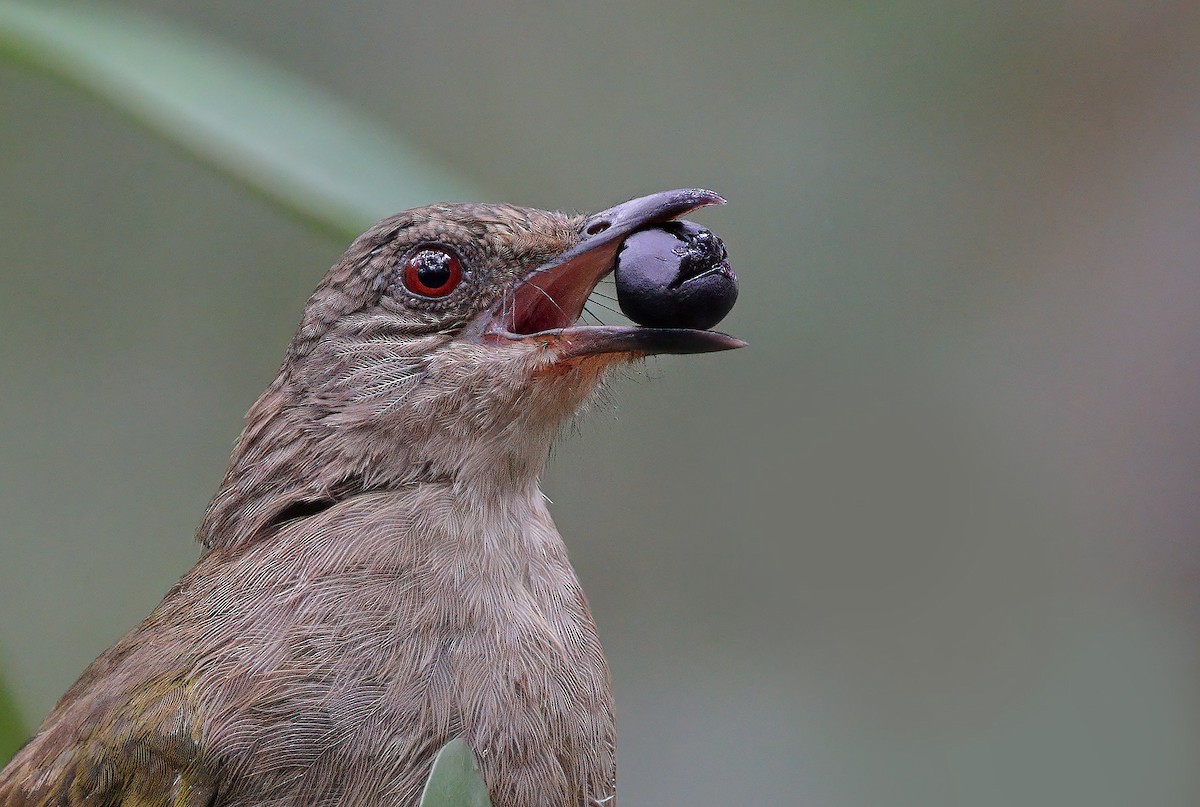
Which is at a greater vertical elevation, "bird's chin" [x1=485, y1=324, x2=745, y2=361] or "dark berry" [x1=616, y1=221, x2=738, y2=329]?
"dark berry" [x1=616, y1=221, x2=738, y2=329]

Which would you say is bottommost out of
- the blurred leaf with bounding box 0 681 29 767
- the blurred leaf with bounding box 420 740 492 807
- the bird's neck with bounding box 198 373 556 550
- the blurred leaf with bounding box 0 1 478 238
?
the blurred leaf with bounding box 0 681 29 767

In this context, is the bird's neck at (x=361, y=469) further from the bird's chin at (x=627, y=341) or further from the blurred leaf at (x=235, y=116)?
the blurred leaf at (x=235, y=116)

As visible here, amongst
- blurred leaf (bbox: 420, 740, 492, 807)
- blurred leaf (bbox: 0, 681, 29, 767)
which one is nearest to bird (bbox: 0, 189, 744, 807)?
blurred leaf (bbox: 0, 681, 29, 767)

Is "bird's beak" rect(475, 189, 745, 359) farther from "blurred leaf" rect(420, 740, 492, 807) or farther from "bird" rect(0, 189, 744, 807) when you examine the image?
"blurred leaf" rect(420, 740, 492, 807)

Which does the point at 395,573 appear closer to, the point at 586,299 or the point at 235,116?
the point at 586,299

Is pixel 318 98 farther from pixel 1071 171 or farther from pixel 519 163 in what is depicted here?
pixel 1071 171

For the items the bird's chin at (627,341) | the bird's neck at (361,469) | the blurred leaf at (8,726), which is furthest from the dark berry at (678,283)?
the blurred leaf at (8,726)

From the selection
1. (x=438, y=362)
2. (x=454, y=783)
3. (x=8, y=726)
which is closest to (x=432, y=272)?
(x=438, y=362)
